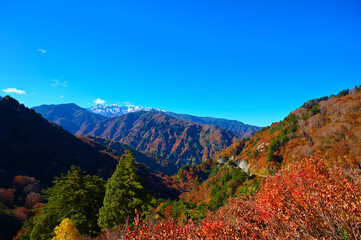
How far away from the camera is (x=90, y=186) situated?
2705cm

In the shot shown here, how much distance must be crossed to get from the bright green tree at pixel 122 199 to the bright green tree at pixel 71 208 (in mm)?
3297

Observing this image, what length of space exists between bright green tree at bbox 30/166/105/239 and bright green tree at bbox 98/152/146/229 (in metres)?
3.30

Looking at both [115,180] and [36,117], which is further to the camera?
[36,117]

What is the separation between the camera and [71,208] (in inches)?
974

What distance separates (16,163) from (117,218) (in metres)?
133

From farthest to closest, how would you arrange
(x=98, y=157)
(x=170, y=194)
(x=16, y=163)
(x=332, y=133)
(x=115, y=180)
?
(x=98, y=157) < (x=170, y=194) < (x=16, y=163) < (x=332, y=133) < (x=115, y=180)

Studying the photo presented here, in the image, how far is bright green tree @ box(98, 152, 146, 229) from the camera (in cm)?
2244

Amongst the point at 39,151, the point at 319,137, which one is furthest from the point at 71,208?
the point at 39,151

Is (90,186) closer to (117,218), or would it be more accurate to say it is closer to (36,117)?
(117,218)

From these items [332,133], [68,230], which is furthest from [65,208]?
[332,133]

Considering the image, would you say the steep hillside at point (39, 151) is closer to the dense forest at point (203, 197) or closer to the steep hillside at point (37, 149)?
the steep hillside at point (37, 149)

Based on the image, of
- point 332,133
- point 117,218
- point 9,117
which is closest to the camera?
point 117,218

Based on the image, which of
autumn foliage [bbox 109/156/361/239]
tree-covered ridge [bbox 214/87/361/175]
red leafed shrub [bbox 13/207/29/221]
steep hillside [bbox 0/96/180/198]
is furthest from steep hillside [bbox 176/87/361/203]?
red leafed shrub [bbox 13/207/29/221]

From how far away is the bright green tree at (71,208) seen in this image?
23.1 meters
